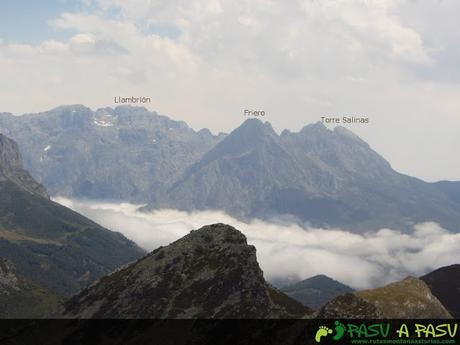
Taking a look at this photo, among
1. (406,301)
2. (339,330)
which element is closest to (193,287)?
(339,330)

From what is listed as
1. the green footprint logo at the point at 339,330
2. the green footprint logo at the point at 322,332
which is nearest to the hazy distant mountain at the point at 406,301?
the green footprint logo at the point at 339,330

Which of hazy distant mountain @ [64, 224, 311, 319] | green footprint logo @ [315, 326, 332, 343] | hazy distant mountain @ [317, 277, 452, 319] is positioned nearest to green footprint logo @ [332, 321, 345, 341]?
green footprint logo @ [315, 326, 332, 343]

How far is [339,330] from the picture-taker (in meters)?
78.7

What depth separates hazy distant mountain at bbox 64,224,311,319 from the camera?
115875mm

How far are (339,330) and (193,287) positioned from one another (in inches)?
2000

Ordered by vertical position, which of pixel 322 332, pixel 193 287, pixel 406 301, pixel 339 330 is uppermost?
pixel 193 287

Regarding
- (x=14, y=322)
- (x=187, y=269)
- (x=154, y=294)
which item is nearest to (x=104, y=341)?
(x=154, y=294)

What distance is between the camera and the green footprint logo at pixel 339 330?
253 ft

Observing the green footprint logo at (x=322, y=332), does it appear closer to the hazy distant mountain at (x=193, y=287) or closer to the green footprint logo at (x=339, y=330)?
the green footprint logo at (x=339, y=330)

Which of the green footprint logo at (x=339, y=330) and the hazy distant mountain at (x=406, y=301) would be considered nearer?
the green footprint logo at (x=339, y=330)

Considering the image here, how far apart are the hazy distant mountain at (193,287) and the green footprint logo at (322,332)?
26052 millimetres

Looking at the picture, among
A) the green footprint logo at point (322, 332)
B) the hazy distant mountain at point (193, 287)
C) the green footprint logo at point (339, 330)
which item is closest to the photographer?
the green footprint logo at point (339, 330)

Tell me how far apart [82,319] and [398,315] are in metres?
70.7

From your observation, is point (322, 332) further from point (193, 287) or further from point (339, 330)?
point (193, 287)
